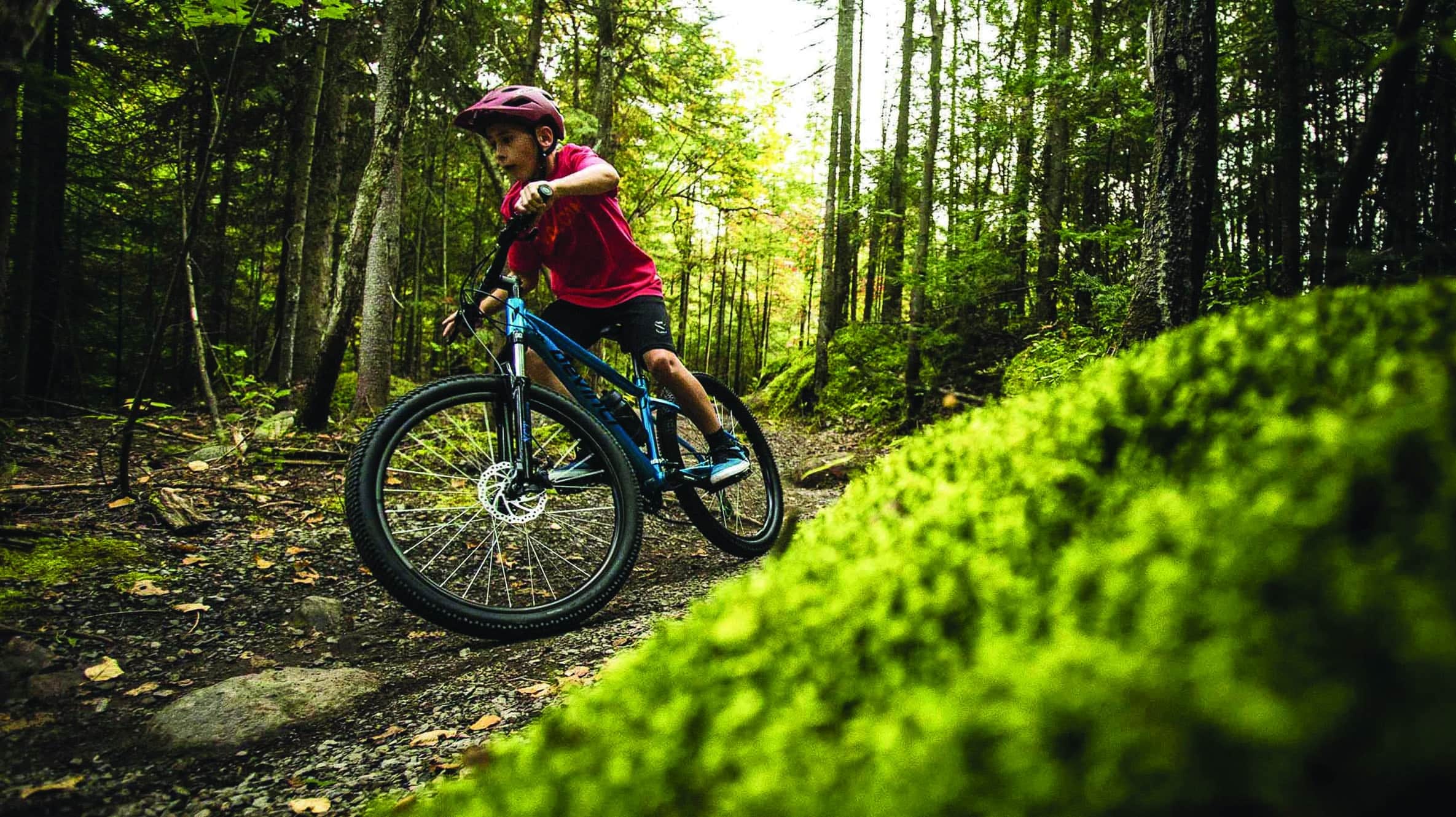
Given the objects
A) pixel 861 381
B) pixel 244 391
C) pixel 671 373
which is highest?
pixel 861 381

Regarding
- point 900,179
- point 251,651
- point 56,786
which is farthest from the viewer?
point 900,179

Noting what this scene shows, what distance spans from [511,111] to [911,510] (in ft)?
10.1

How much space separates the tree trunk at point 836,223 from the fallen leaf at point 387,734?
488 inches

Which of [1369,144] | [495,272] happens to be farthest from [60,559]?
[1369,144]

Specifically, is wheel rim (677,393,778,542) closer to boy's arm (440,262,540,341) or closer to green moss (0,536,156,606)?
boy's arm (440,262,540,341)

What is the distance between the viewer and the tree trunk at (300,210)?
10852 mm

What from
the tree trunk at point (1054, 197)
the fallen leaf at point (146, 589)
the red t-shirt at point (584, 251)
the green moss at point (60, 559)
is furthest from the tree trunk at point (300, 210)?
the tree trunk at point (1054, 197)

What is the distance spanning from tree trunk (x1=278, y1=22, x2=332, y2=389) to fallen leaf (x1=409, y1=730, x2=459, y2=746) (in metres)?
10.7

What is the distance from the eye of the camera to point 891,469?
165 centimetres

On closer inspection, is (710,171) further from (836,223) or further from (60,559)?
(60,559)

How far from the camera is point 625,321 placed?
381 cm

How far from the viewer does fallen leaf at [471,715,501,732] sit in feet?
6.27

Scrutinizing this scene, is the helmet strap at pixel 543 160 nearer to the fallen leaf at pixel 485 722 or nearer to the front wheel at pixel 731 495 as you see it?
the front wheel at pixel 731 495

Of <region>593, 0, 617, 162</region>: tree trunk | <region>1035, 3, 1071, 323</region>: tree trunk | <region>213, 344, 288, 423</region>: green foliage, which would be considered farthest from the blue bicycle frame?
Answer: <region>1035, 3, 1071, 323</region>: tree trunk
